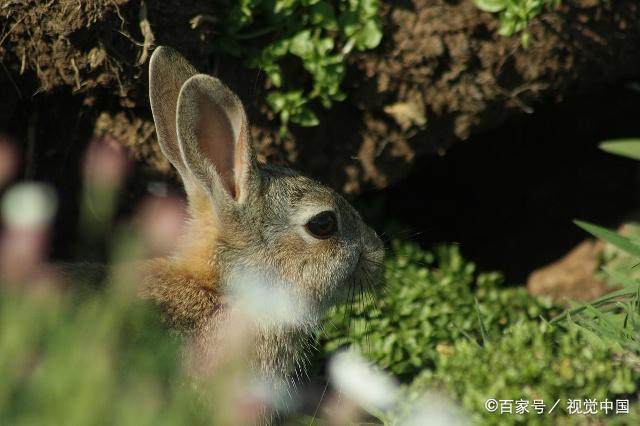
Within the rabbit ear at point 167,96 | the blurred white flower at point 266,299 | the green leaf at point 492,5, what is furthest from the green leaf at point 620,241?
the rabbit ear at point 167,96

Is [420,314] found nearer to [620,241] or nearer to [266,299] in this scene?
[620,241]

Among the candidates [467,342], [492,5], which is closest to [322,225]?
[467,342]

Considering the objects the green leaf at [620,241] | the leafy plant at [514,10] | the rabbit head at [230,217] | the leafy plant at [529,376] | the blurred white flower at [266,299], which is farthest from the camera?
the leafy plant at [514,10]

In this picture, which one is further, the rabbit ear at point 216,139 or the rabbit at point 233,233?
the rabbit at point 233,233

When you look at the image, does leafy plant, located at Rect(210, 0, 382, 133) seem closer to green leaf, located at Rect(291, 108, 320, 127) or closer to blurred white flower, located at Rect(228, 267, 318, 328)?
green leaf, located at Rect(291, 108, 320, 127)

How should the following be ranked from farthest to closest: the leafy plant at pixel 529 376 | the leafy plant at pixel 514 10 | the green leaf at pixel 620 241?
the leafy plant at pixel 514 10 < the green leaf at pixel 620 241 < the leafy plant at pixel 529 376

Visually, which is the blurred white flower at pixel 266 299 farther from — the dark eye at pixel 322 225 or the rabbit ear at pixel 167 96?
the rabbit ear at pixel 167 96
